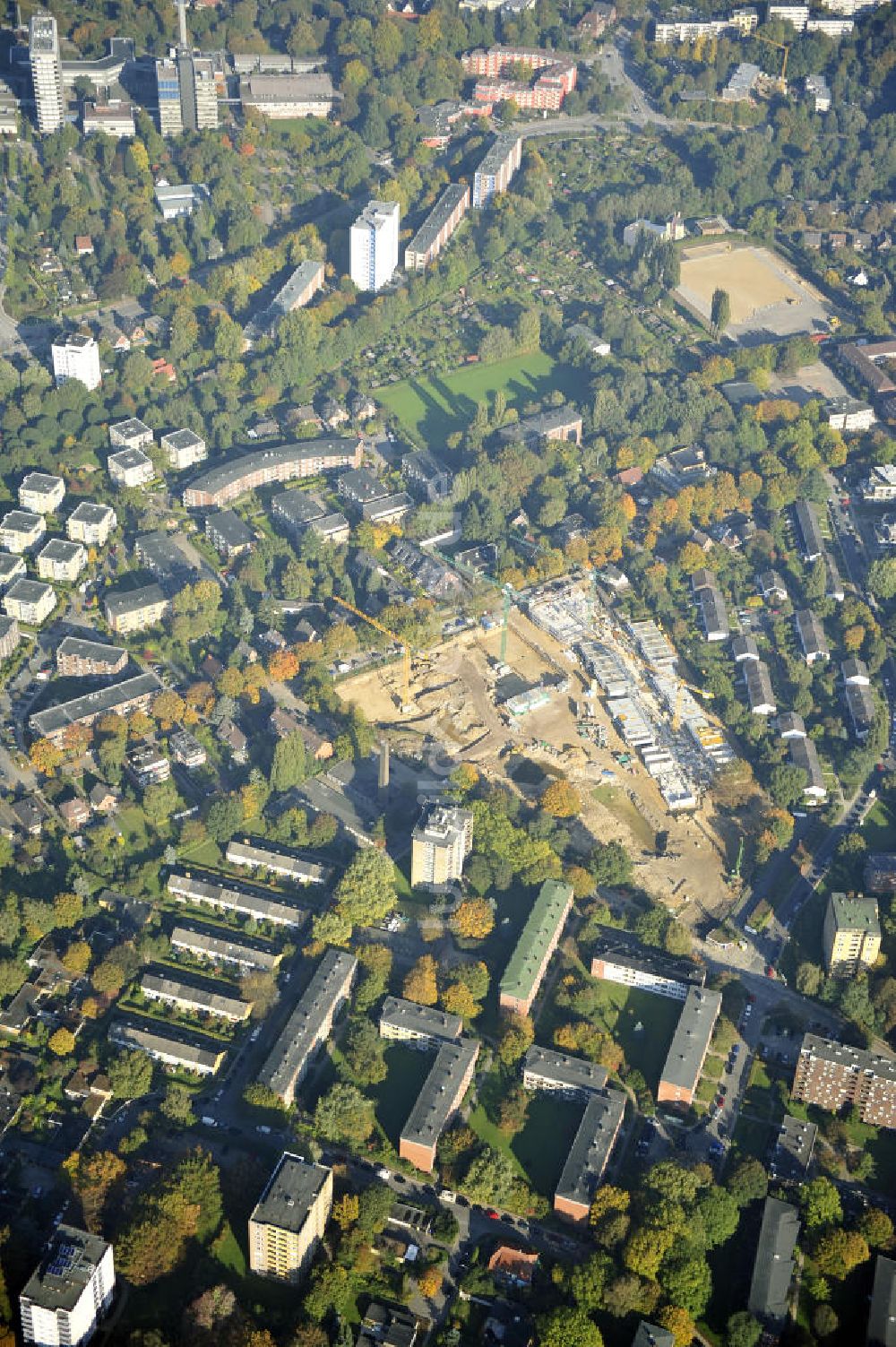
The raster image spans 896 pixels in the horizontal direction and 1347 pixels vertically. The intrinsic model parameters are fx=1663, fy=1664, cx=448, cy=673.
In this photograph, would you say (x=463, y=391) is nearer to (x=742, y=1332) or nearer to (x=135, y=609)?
(x=135, y=609)

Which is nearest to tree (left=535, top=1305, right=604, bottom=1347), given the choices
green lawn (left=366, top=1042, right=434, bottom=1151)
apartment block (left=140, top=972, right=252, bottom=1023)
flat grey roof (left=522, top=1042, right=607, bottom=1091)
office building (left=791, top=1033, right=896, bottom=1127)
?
green lawn (left=366, top=1042, right=434, bottom=1151)

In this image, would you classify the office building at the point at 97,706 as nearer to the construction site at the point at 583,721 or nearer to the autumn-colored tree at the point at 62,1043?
the construction site at the point at 583,721

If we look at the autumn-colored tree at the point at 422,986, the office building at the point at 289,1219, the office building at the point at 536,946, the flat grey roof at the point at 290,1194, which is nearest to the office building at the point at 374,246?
the office building at the point at 536,946

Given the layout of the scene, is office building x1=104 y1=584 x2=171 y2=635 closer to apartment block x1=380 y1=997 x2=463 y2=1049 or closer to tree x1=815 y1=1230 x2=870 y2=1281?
apartment block x1=380 y1=997 x2=463 y2=1049

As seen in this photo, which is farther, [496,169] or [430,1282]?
Result: [496,169]

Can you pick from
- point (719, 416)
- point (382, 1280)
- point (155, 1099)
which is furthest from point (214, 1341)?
point (719, 416)

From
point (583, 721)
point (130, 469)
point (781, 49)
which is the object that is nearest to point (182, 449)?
point (130, 469)

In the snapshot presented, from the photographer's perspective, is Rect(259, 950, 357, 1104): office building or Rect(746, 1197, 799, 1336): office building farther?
Rect(259, 950, 357, 1104): office building
